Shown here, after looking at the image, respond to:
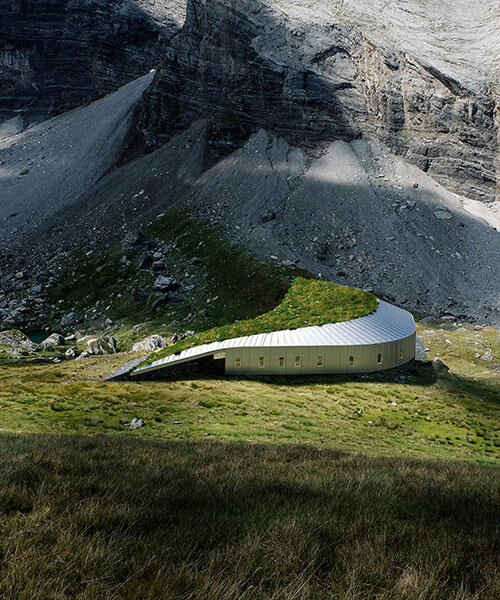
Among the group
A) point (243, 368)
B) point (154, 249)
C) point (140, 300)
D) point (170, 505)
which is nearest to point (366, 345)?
point (243, 368)

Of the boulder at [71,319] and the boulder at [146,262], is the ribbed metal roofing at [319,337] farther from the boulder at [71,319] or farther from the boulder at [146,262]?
the boulder at [146,262]

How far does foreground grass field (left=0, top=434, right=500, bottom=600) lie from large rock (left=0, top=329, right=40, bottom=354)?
43158 millimetres

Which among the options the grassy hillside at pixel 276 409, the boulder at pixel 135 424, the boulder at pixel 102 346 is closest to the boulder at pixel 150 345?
the boulder at pixel 102 346

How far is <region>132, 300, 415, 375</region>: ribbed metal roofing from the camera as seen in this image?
2907cm

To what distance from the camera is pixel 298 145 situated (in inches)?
3511

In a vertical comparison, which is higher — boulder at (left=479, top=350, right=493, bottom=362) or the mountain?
the mountain

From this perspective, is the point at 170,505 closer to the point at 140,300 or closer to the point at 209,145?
the point at 140,300

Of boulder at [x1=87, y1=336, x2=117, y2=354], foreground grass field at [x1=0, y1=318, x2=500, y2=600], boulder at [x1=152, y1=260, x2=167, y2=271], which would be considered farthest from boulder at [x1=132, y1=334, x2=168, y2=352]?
foreground grass field at [x1=0, y1=318, x2=500, y2=600]

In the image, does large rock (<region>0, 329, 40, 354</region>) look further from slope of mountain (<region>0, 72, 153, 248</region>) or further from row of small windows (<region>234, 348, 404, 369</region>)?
slope of mountain (<region>0, 72, 153, 248</region>)

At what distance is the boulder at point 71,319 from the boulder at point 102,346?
13254mm

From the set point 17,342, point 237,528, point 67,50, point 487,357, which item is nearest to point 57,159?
point 67,50

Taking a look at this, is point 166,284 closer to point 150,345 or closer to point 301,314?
point 150,345

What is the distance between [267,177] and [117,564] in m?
80.8

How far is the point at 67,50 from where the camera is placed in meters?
133
